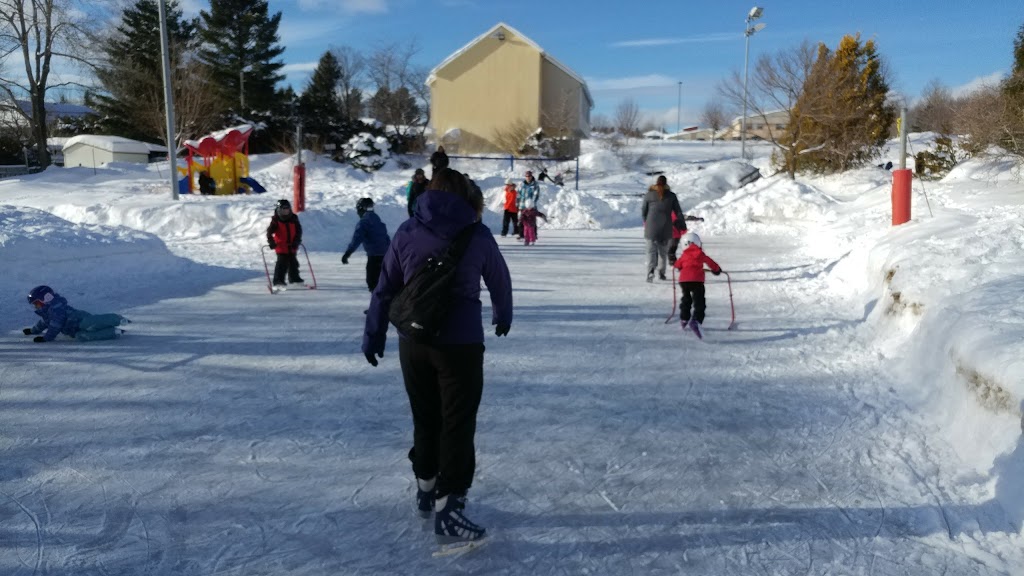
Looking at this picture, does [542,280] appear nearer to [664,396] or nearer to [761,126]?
[664,396]

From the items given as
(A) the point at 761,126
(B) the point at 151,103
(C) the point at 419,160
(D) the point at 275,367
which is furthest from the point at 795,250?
(A) the point at 761,126

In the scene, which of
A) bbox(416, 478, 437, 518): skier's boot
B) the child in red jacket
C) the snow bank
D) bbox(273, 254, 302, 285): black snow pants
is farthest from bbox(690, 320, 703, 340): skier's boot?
the snow bank

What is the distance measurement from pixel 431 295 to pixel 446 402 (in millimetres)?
483

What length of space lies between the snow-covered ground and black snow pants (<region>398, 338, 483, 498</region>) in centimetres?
37

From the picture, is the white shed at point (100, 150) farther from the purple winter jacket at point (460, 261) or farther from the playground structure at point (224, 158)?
the purple winter jacket at point (460, 261)

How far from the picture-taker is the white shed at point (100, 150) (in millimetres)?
37688

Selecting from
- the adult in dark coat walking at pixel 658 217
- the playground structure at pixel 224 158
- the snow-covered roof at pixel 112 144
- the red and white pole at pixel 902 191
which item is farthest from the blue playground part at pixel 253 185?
the snow-covered roof at pixel 112 144

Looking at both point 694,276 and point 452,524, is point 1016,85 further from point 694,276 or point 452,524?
point 452,524

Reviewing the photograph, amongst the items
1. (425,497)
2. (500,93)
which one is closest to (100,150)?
(500,93)

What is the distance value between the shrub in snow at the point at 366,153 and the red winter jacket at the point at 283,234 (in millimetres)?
21755

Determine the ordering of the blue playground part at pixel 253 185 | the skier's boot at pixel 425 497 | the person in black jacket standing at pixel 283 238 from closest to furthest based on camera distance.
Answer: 1. the skier's boot at pixel 425 497
2. the person in black jacket standing at pixel 283 238
3. the blue playground part at pixel 253 185

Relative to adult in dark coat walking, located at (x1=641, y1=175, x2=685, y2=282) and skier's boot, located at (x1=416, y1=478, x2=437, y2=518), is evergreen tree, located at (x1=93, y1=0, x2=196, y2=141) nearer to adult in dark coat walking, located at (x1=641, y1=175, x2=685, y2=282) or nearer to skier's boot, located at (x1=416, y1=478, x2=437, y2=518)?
adult in dark coat walking, located at (x1=641, y1=175, x2=685, y2=282)

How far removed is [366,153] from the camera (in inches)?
1249

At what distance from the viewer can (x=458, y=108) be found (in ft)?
132
